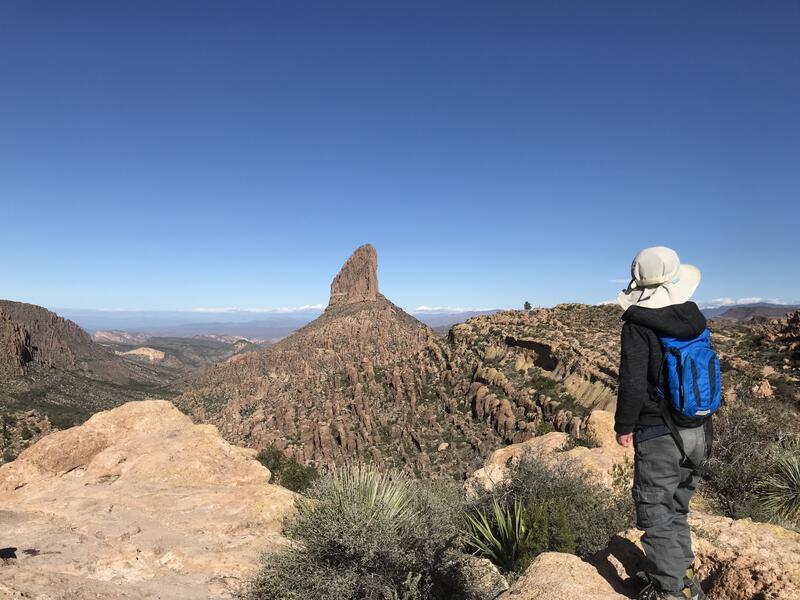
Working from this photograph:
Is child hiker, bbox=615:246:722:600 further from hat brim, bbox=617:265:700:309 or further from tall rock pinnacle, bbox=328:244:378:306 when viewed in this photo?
tall rock pinnacle, bbox=328:244:378:306

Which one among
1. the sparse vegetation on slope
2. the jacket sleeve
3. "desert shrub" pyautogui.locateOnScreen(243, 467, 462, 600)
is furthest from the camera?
the sparse vegetation on slope

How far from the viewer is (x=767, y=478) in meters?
8.75

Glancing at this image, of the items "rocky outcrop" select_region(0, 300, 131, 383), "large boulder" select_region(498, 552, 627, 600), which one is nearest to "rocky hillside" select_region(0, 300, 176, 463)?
"rocky outcrop" select_region(0, 300, 131, 383)

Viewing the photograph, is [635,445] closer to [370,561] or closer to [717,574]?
[717,574]

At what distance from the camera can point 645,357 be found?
3.54m

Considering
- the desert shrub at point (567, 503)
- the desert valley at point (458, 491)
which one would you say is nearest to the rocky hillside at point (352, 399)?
the desert valley at point (458, 491)

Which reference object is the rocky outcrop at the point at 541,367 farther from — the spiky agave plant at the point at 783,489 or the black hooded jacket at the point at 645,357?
the black hooded jacket at the point at 645,357

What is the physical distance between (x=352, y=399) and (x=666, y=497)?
64.1m

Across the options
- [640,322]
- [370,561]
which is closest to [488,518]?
[370,561]

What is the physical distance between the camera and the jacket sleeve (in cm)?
353

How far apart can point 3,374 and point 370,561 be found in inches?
4419

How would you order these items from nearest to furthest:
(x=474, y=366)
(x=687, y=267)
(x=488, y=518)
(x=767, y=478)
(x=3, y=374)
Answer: (x=687, y=267)
(x=488, y=518)
(x=767, y=478)
(x=474, y=366)
(x=3, y=374)

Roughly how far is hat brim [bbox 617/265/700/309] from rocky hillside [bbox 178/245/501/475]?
18.4 meters

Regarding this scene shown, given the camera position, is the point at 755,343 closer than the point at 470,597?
No
